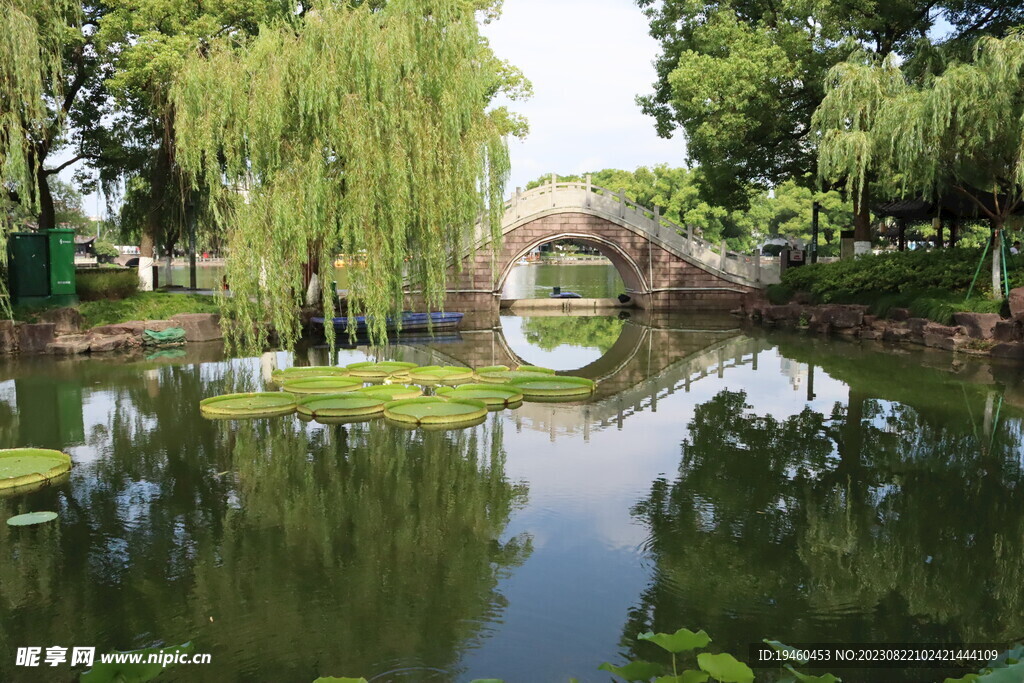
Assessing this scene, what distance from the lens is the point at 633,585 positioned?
4.61 meters

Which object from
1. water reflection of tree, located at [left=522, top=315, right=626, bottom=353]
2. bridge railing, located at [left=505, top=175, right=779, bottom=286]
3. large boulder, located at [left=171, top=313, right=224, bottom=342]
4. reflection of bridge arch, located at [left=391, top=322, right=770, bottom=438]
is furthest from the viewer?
bridge railing, located at [left=505, top=175, right=779, bottom=286]

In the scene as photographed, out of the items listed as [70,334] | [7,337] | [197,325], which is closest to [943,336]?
[197,325]

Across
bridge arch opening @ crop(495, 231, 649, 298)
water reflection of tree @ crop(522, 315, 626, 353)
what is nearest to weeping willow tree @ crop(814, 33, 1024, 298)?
water reflection of tree @ crop(522, 315, 626, 353)

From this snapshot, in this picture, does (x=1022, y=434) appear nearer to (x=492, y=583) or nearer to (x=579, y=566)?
(x=579, y=566)

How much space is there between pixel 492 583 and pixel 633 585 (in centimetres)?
79

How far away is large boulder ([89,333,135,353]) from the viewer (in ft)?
45.9

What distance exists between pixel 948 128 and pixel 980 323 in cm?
330

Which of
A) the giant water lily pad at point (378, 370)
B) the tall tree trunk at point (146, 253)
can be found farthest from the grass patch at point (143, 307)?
the giant water lily pad at point (378, 370)

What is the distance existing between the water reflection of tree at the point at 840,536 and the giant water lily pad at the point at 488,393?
222cm

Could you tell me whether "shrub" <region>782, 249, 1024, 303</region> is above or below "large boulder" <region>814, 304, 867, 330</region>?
above

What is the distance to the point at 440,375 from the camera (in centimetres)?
1072

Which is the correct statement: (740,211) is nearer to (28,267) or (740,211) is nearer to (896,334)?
(896,334)

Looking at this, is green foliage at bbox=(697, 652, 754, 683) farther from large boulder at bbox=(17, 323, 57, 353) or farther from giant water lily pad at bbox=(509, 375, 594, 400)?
large boulder at bbox=(17, 323, 57, 353)

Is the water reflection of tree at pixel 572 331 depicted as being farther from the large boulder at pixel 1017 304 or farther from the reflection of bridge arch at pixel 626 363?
the large boulder at pixel 1017 304
